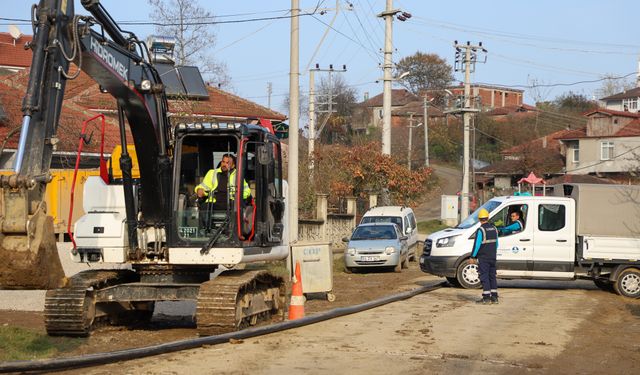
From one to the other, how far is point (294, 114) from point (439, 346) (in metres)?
11.8

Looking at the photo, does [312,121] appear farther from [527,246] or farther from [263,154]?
[263,154]

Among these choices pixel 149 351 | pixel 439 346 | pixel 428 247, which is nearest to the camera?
pixel 149 351

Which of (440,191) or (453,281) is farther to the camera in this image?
(440,191)

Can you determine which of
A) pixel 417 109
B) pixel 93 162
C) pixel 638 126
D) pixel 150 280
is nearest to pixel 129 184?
pixel 150 280

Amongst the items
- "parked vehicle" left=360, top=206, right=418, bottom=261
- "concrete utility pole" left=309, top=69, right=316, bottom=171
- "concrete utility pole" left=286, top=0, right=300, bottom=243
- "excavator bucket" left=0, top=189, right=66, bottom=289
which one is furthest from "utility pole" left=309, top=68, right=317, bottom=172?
"excavator bucket" left=0, top=189, right=66, bottom=289

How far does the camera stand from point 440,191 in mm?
78875

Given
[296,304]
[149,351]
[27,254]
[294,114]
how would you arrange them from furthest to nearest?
[294,114] → [296,304] → [149,351] → [27,254]

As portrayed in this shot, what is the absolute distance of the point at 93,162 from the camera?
110 feet

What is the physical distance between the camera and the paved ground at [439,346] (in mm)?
10898

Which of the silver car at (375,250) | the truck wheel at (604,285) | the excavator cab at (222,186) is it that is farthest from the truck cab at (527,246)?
the excavator cab at (222,186)

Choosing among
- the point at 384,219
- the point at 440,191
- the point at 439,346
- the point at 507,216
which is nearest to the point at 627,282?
the point at 507,216

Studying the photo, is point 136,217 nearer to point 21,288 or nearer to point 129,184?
point 129,184

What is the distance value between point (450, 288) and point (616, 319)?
5.77m

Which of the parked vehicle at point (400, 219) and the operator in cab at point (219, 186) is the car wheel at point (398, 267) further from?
the operator in cab at point (219, 186)
